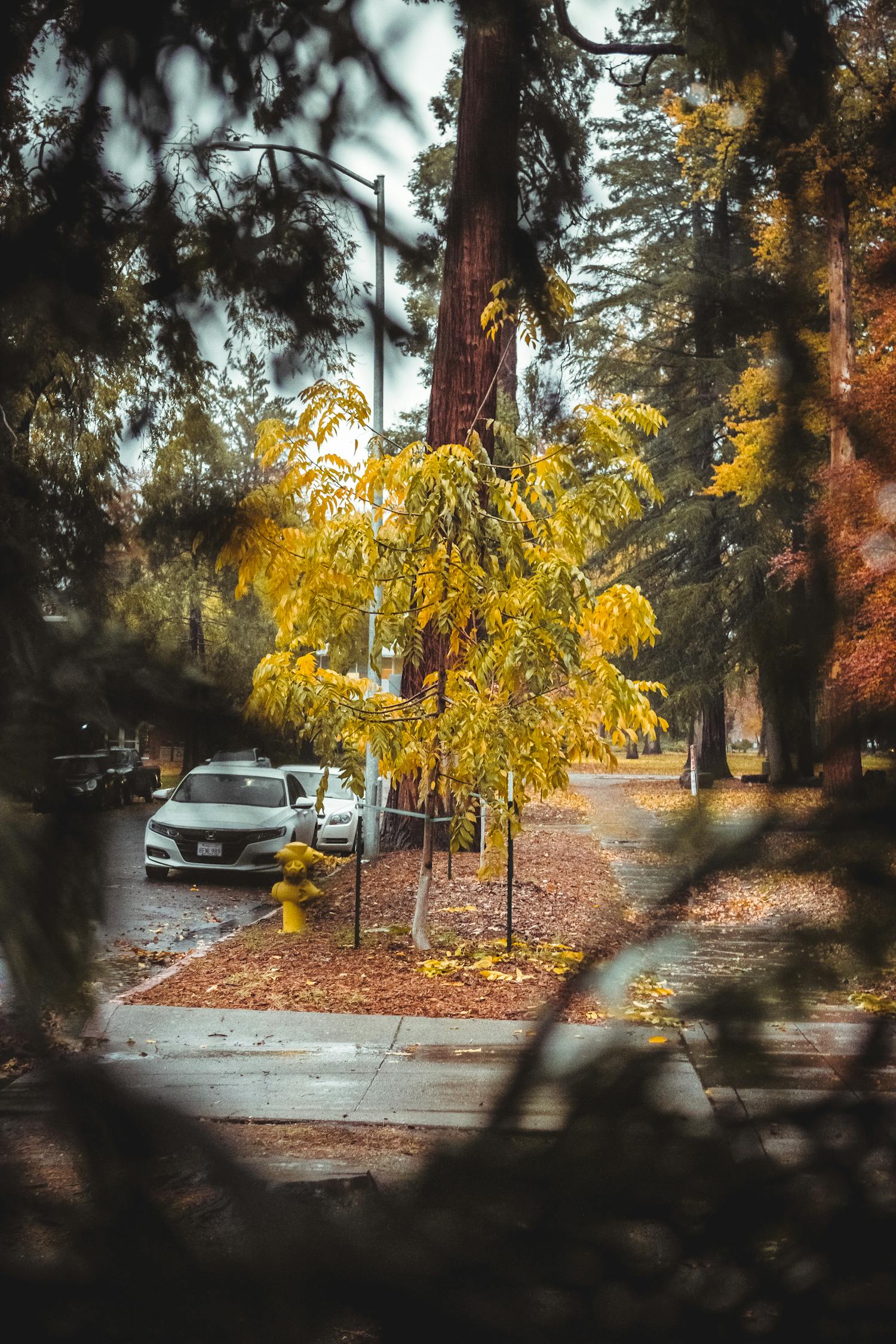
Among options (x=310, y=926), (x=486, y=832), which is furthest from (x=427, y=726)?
(x=310, y=926)

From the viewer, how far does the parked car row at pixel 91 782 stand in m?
0.71

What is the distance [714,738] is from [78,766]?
424 mm

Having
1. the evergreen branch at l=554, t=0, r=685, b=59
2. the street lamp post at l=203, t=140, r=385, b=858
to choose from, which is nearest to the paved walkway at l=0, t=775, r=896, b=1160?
the street lamp post at l=203, t=140, r=385, b=858

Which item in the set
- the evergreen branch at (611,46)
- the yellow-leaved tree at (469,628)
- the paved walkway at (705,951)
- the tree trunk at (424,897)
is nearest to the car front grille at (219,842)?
the paved walkway at (705,951)

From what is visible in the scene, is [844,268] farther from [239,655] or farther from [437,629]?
[437,629]

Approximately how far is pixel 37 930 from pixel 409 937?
7.16 meters

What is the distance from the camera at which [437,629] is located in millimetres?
5734

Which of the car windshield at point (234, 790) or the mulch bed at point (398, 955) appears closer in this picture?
the car windshield at point (234, 790)

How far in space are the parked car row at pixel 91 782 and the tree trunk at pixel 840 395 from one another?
0.42m

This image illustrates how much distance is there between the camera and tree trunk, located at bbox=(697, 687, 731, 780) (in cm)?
73

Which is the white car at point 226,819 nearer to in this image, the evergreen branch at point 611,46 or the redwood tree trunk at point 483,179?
the redwood tree trunk at point 483,179

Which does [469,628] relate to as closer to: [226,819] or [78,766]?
[226,819]

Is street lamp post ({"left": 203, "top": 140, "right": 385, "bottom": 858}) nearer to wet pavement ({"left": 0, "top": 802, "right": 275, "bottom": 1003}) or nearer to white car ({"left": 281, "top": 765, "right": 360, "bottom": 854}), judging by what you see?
wet pavement ({"left": 0, "top": 802, "right": 275, "bottom": 1003})

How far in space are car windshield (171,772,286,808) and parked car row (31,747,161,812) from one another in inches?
1.1
